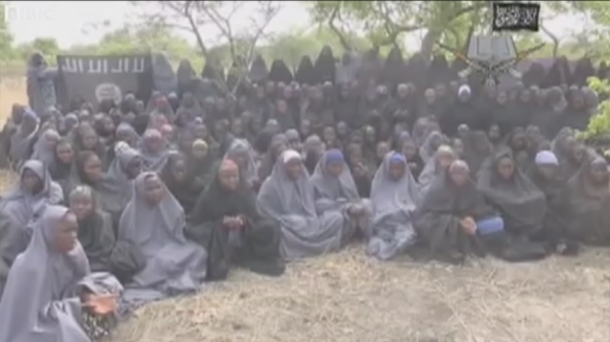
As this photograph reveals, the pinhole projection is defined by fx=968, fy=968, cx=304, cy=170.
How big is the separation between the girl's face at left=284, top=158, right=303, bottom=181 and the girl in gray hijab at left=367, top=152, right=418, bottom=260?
0.64 m

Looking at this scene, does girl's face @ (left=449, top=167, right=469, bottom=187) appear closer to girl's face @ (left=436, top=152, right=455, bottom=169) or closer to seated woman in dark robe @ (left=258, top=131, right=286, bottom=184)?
girl's face @ (left=436, top=152, right=455, bottom=169)

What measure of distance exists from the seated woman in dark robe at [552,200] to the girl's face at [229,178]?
7.46 ft

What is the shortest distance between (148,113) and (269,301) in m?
4.43

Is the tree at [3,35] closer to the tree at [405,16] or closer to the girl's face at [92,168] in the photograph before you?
the girl's face at [92,168]

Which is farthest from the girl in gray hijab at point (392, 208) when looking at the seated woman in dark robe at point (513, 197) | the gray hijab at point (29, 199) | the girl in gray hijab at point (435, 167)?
the gray hijab at point (29, 199)

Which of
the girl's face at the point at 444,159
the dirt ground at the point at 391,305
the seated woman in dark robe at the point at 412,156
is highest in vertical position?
the girl's face at the point at 444,159

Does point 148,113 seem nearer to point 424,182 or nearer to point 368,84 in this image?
point 368,84

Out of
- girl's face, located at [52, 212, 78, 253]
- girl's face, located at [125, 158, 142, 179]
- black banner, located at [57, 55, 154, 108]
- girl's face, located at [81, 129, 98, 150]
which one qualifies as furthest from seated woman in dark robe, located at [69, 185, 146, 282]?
black banner, located at [57, 55, 154, 108]

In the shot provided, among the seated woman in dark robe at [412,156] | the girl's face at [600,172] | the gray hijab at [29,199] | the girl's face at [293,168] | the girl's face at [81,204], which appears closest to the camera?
the girl's face at [81,204]

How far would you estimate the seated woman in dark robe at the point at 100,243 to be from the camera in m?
5.57

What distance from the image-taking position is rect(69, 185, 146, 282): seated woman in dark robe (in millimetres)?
5566

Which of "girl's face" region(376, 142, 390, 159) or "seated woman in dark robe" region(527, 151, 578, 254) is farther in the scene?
"girl's face" region(376, 142, 390, 159)

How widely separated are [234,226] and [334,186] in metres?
1.25

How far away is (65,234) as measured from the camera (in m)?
4.62
